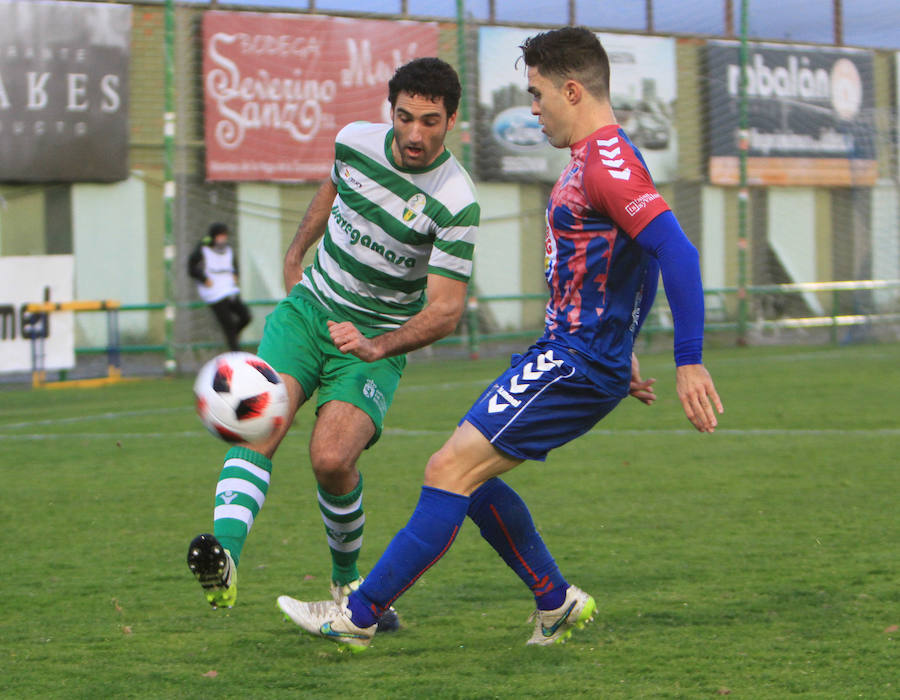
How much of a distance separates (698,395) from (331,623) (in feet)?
4.15

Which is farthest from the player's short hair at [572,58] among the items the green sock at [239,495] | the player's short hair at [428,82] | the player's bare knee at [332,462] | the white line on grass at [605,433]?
the white line on grass at [605,433]

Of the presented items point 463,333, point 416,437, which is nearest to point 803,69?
point 463,333

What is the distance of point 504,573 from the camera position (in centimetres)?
510

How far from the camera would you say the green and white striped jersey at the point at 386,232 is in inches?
179

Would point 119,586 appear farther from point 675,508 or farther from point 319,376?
point 675,508

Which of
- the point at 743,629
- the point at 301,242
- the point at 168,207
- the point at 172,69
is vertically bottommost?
the point at 743,629

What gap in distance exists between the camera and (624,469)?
7672 mm

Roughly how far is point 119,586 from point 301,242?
1.45 meters

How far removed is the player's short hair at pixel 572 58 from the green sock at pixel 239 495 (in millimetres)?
1489

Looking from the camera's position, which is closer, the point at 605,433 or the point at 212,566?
the point at 212,566

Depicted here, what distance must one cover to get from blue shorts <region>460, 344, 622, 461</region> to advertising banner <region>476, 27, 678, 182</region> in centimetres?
1409

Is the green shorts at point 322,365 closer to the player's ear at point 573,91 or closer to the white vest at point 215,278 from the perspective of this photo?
the player's ear at point 573,91

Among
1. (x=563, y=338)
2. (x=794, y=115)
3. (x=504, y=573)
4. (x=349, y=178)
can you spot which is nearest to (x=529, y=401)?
(x=563, y=338)

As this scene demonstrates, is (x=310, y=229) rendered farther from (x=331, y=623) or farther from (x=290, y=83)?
(x=290, y=83)
